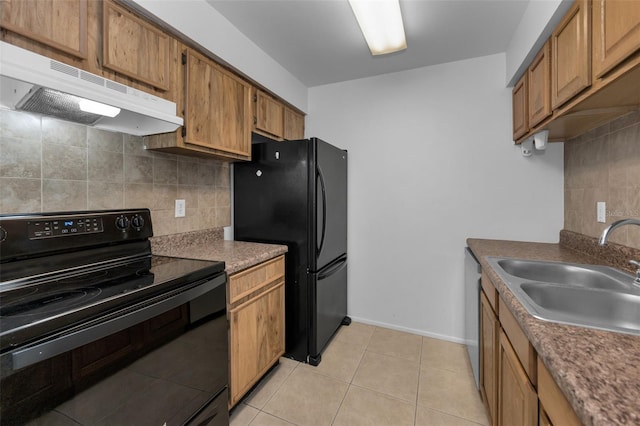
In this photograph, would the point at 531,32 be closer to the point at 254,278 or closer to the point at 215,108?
the point at 215,108

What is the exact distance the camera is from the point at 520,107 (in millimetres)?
1981

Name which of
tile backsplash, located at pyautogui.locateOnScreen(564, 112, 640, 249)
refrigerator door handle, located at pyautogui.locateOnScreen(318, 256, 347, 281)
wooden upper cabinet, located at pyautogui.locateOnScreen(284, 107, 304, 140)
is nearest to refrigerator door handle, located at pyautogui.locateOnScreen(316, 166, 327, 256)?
refrigerator door handle, located at pyautogui.locateOnScreen(318, 256, 347, 281)

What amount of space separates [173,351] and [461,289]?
7.31ft

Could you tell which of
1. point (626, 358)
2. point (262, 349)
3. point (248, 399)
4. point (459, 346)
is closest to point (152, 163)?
point (262, 349)

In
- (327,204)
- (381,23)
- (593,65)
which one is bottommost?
(327,204)

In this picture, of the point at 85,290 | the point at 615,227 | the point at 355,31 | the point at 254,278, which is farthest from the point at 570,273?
the point at 85,290

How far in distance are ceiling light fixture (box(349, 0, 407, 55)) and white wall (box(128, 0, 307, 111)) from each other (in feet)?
2.74

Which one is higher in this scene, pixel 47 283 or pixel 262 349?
pixel 47 283

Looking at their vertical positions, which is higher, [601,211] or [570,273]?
[601,211]

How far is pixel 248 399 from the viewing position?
1.71 metres

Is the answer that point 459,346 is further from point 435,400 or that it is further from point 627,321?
point 627,321

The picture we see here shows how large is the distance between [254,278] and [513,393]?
1.31 metres

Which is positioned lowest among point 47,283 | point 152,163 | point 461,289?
point 461,289

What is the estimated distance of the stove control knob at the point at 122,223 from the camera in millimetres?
1409
